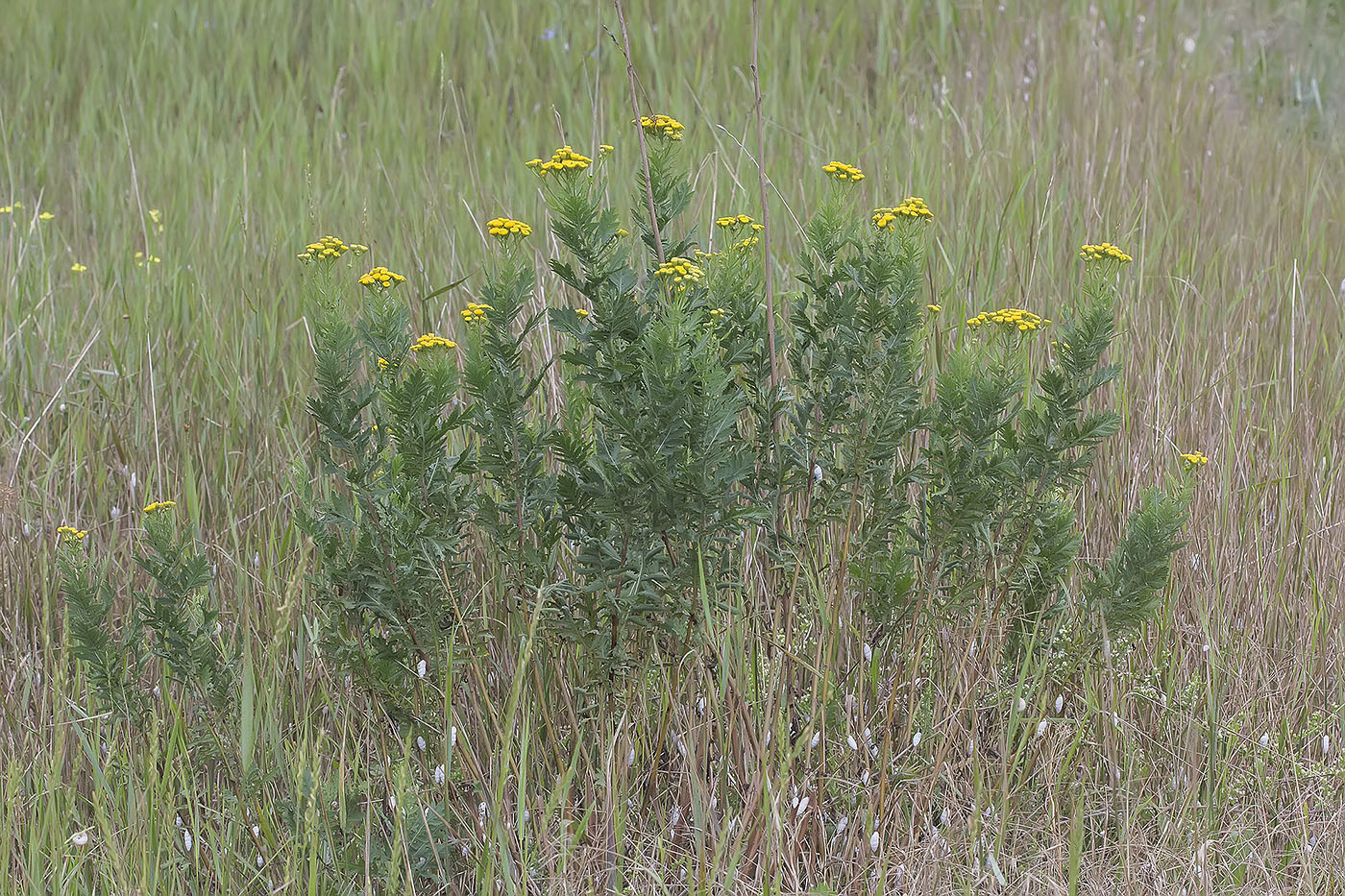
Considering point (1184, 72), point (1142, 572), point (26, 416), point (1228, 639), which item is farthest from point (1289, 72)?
point (26, 416)

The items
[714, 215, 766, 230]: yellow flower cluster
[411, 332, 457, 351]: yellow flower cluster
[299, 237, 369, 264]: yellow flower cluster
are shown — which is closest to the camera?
[411, 332, 457, 351]: yellow flower cluster

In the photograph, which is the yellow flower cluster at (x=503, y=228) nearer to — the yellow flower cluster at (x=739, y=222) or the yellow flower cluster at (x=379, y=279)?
the yellow flower cluster at (x=379, y=279)

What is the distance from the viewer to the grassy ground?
188 centimetres

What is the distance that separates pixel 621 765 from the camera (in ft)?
6.37

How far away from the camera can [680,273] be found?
5.39 feet

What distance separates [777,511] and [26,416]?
1816 millimetres

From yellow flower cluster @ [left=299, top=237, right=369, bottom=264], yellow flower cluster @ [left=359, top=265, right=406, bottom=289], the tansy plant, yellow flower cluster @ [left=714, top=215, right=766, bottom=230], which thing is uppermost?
yellow flower cluster @ [left=714, top=215, right=766, bottom=230]

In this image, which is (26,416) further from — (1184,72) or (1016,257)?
(1184,72)

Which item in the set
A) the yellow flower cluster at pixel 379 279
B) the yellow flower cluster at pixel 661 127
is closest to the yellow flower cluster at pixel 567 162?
the yellow flower cluster at pixel 661 127

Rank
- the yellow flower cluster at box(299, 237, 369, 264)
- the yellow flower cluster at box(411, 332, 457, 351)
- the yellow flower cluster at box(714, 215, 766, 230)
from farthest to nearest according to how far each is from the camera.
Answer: the yellow flower cluster at box(714, 215, 766, 230)
the yellow flower cluster at box(299, 237, 369, 264)
the yellow flower cluster at box(411, 332, 457, 351)

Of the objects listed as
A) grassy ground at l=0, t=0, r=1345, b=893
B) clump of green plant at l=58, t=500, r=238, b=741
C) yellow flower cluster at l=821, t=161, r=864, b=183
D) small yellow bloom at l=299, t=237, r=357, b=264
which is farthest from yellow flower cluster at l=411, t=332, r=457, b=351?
yellow flower cluster at l=821, t=161, r=864, b=183

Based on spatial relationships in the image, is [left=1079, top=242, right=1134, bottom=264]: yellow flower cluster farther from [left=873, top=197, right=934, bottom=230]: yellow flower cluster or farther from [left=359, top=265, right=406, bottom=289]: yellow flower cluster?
[left=359, top=265, right=406, bottom=289]: yellow flower cluster

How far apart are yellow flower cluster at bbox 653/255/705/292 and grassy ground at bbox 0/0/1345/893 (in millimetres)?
582

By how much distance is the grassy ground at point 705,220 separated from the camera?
1882 mm
